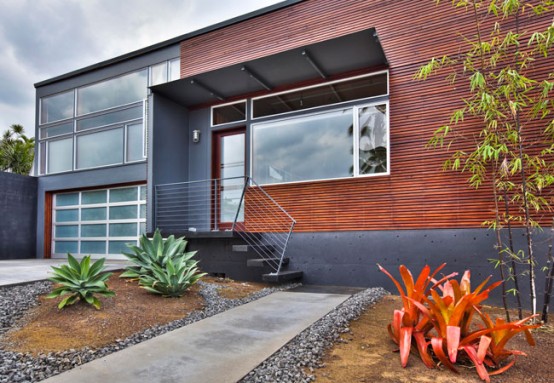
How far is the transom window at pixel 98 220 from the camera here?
28.1ft

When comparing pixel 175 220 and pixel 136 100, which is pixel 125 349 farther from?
pixel 136 100

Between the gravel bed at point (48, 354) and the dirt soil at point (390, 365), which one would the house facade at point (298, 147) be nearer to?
the gravel bed at point (48, 354)

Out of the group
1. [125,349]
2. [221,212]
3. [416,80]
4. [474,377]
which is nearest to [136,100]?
[221,212]

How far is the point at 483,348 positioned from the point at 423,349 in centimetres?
38

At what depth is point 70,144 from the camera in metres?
9.65

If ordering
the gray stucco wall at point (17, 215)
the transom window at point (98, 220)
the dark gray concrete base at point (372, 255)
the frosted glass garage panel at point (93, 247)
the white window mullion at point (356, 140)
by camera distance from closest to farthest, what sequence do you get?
the dark gray concrete base at point (372, 255), the white window mullion at point (356, 140), the transom window at point (98, 220), the frosted glass garage panel at point (93, 247), the gray stucco wall at point (17, 215)

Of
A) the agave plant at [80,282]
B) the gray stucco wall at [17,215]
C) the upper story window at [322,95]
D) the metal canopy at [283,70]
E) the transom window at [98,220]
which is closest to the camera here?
the agave plant at [80,282]

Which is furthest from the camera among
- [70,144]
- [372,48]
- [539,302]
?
[70,144]

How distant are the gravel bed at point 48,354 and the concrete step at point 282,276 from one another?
0.70 ft

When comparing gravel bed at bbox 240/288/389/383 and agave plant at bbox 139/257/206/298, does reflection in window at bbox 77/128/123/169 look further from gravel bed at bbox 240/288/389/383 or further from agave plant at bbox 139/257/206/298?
gravel bed at bbox 240/288/389/383

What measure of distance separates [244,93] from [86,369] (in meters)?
5.78

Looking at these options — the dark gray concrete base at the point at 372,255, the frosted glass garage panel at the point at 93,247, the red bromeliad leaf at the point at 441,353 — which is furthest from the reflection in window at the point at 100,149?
the red bromeliad leaf at the point at 441,353

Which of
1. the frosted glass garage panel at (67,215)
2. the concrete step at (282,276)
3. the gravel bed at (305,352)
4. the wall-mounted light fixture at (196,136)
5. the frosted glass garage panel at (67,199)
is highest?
the wall-mounted light fixture at (196,136)

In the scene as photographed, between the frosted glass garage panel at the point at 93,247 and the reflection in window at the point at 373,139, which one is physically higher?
the reflection in window at the point at 373,139
